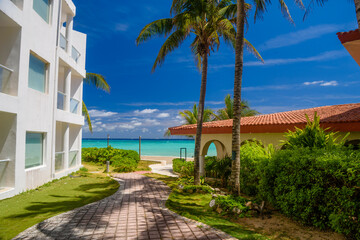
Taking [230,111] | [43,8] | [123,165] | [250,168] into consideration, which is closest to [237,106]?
[250,168]

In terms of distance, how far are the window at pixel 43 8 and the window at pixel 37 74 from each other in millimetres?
2135

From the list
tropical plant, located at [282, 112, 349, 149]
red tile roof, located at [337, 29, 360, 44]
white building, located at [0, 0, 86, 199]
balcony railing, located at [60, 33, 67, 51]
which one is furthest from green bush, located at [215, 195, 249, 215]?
balcony railing, located at [60, 33, 67, 51]

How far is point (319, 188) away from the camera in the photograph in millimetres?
5320

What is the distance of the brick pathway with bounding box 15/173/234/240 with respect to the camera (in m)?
5.33

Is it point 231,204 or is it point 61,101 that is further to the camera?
point 61,101

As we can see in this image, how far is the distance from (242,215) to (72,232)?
419 centimetres

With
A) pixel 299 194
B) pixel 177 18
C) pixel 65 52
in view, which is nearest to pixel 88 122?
pixel 65 52

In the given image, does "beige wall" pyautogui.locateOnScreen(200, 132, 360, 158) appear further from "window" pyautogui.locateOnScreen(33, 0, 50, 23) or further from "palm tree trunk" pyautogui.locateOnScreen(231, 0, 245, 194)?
"window" pyautogui.locateOnScreen(33, 0, 50, 23)

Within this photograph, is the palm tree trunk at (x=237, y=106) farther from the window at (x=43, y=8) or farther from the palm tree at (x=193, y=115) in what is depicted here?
the palm tree at (x=193, y=115)

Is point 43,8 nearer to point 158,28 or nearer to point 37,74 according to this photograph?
point 37,74

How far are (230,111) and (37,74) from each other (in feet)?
68.3

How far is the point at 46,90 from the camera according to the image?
1220 centimetres

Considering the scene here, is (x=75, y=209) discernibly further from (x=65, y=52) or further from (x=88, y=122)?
(x=88, y=122)

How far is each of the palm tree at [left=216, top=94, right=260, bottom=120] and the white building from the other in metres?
17.6
